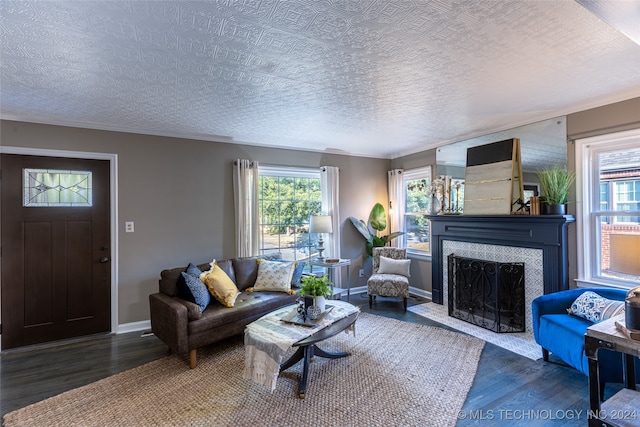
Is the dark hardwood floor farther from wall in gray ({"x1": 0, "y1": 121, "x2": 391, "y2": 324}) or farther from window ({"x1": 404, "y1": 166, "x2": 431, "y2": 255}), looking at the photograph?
window ({"x1": 404, "y1": 166, "x2": 431, "y2": 255})

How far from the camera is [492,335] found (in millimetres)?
3326

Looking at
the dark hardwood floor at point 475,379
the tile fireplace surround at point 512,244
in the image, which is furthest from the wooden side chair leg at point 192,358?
the tile fireplace surround at point 512,244

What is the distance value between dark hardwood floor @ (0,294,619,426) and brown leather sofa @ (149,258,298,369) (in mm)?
282

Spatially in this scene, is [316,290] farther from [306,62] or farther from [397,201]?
[397,201]

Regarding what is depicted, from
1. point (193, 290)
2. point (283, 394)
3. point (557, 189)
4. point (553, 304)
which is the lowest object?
point (283, 394)

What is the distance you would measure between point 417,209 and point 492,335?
2.36 metres

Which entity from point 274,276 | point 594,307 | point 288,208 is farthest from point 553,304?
point 288,208

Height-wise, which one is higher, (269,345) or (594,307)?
(594,307)

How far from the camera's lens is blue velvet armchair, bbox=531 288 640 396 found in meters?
2.21

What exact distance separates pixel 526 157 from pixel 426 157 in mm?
1567

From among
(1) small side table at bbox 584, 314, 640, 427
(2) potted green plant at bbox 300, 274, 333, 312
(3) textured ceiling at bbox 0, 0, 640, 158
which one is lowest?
(1) small side table at bbox 584, 314, 640, 427

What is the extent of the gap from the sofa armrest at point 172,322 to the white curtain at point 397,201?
383 centimetres

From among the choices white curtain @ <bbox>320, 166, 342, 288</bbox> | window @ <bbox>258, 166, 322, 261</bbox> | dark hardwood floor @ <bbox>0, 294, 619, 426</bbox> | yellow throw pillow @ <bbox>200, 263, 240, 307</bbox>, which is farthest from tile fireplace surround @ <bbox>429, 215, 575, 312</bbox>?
yellow throw pillow @ <bbox>200, 263, 240, 307</bbox>

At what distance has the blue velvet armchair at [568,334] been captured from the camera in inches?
87.2
